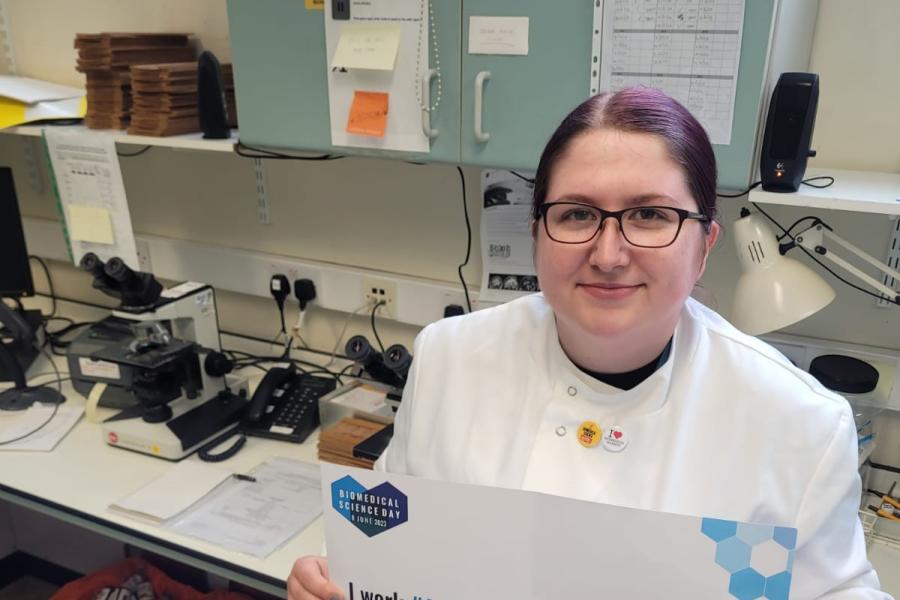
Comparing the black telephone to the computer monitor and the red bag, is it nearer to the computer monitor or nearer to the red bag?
the red bag

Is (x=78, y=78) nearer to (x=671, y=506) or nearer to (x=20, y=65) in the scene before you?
(x=20, y=65)

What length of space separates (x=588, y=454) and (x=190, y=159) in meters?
1.70

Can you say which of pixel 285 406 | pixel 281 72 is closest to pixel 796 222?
pixel 281 72

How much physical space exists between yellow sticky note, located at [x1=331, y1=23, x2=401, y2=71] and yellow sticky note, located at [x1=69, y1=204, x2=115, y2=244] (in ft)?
2.86

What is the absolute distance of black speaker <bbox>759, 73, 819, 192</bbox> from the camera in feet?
3.76

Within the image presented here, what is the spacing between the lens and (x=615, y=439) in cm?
102

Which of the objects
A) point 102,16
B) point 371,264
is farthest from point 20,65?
point 371,264

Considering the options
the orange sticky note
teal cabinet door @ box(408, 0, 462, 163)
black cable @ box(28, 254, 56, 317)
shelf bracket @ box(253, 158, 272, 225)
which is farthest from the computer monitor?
teal cabinet door @ box(408, 0, 462, 163)

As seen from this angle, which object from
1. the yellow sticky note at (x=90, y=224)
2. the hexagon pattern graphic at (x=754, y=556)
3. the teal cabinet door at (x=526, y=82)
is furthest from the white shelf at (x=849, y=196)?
the yellow sticky note at (x=90, y=224)

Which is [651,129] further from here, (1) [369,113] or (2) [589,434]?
(1) [369,113]

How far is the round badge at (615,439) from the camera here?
1017mm

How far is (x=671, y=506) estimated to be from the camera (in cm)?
98

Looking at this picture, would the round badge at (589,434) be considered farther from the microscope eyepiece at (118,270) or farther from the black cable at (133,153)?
the black cable at (133,153)

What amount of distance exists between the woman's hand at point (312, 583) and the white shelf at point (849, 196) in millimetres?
912
